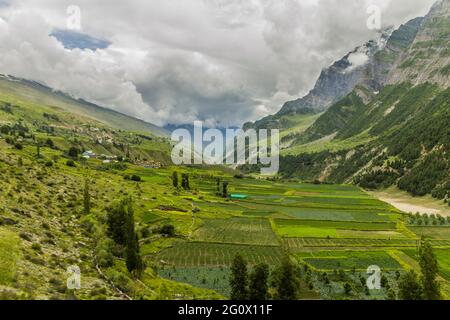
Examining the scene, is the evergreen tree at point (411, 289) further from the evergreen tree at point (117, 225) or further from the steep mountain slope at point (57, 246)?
the evergreen tree at point (117, 225)

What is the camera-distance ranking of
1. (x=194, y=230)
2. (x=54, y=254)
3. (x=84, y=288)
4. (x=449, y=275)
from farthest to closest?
(x=194, y=230), (x=449, y=275), (x=54, y=254), (x=84, y=288)

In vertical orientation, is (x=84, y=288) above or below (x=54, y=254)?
below

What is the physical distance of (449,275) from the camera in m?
91.6

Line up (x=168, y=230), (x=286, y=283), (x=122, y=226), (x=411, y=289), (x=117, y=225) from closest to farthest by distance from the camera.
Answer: (x=411, y=289) < (x=286, y=283) < (x=122, y=226) < (x=117, y=225) < (x=168, y=230)

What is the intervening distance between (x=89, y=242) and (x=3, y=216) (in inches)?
666

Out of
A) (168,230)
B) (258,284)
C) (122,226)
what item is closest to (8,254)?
(122,226)

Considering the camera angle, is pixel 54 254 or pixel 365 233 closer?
pixel 54 254

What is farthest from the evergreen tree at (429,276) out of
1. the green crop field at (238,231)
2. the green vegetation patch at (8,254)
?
the green vegetation patch at (8,254)

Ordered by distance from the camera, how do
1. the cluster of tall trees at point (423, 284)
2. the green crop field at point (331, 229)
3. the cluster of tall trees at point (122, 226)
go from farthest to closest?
the green crop field at point (331, 229) < the cluster of tall trees at point (122, 226) < the cluster of tall trees at point (423, 284)

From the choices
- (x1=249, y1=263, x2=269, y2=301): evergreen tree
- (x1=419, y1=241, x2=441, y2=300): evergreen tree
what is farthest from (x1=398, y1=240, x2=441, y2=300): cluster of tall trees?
(x1=249, y1=263, x2=269, y2=301): evergreen tree

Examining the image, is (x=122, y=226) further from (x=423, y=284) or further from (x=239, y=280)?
(x=423, y=284)
